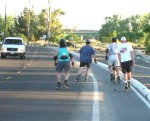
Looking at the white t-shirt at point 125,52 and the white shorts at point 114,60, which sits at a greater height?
the white t-shirt at point 125,52

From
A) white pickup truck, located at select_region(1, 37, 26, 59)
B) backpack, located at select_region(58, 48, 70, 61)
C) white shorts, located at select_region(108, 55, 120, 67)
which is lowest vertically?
white pickup truck, located at select_region(1, 37, 26, 59)

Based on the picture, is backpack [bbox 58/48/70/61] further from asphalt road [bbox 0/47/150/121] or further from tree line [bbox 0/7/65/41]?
tree line [bbox 0/7/65/41]

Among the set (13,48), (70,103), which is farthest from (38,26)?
(70,103)

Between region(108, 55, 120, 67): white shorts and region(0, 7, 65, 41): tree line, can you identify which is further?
region(0, 7, 65, 41): tree line

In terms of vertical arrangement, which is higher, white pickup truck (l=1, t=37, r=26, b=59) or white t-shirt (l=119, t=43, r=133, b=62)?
white t-shirt (l=119, t=43, r=133, b=62)

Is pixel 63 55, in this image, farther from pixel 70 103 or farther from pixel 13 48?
pixel 13 48

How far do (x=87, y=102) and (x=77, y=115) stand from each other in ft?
9.05

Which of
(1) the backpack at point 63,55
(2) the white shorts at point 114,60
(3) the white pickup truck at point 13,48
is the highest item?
(1) the backpack at point 63,55

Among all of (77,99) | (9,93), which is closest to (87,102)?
(77,99)

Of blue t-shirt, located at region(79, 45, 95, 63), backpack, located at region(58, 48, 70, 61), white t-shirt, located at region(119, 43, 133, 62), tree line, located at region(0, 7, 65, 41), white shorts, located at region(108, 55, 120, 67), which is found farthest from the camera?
tree line, located at region(0, 7, 65, 41)

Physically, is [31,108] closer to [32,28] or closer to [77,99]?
[77,99]

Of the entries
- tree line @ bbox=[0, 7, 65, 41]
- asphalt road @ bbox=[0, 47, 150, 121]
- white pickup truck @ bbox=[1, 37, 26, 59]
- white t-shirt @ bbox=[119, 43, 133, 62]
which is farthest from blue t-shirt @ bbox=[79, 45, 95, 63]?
tree line @ bbox=[0, 7, 65, 41]

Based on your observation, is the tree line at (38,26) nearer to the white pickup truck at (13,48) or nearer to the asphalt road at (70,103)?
the white pickup truck at (13,48)

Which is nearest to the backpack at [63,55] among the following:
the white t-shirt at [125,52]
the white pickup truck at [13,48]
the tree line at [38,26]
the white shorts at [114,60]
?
the white t-shirt at [125,52]
